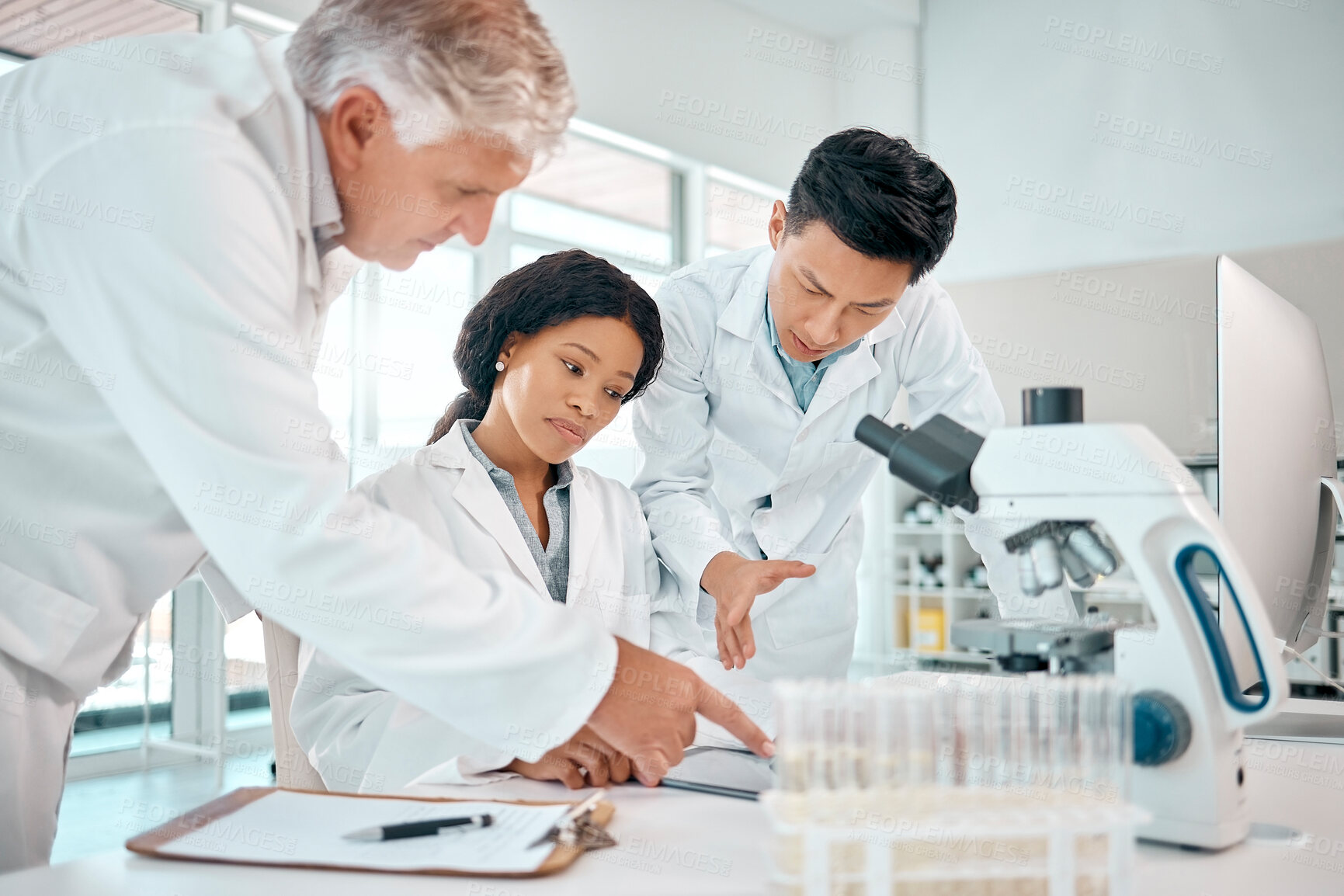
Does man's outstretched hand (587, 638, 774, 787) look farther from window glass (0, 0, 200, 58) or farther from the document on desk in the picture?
window glass (0, 0, 200, 58)

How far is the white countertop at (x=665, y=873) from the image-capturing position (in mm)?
730

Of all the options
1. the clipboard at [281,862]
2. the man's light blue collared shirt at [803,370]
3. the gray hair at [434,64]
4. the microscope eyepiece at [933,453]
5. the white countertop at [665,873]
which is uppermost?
the gray hair at [434,64]

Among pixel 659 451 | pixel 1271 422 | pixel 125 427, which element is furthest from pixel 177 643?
pixel 1271 422

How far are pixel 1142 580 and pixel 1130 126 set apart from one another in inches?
203

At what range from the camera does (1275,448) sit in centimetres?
126

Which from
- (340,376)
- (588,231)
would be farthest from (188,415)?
(588,231)

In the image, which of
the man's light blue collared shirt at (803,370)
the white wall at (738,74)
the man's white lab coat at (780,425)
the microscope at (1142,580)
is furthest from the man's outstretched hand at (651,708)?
the white wall at (738,74)

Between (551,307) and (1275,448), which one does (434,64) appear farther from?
(1275,448)

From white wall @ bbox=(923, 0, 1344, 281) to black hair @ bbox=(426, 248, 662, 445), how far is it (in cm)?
430

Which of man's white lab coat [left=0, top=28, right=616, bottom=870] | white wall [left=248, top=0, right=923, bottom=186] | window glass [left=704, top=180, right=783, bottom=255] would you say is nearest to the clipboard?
man's white lab coat [left=0, top=28, right=616, bottom=870]

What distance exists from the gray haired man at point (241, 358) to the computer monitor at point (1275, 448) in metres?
0.66

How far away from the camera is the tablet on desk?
103 cm

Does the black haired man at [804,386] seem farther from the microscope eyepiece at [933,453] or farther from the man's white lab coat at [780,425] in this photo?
the microscope eyepiece at [933,453]

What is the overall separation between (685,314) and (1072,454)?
1.12 m
